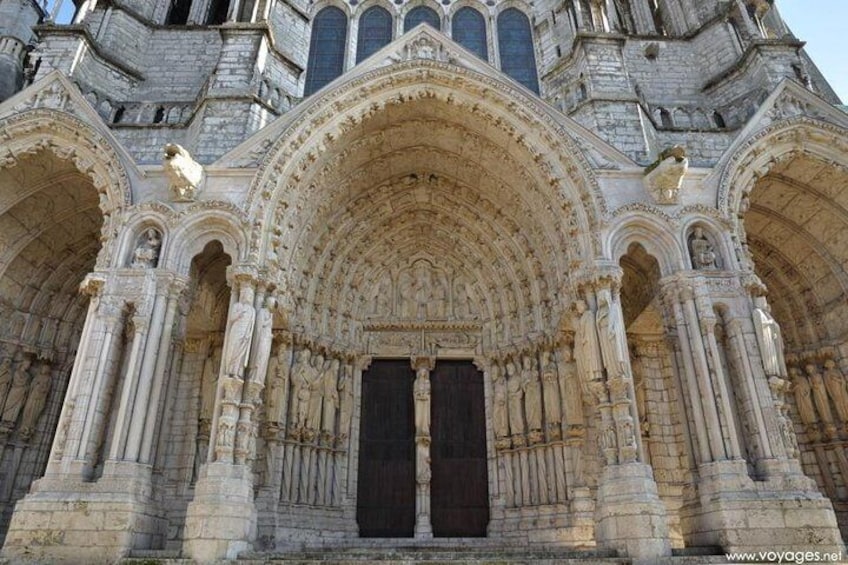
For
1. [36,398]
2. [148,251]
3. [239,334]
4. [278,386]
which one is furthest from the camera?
[36,398]

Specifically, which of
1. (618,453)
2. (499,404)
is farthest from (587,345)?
(499,404)

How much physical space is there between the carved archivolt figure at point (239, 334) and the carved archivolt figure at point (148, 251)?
1.38 m

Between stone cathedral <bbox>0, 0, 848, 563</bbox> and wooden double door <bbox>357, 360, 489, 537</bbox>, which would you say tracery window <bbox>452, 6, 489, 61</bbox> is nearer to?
stone cathedral <bbox>0, 0, 848, 563</bbox>

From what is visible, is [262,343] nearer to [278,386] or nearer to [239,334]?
[239,334]

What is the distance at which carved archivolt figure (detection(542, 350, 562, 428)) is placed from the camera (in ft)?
28.4

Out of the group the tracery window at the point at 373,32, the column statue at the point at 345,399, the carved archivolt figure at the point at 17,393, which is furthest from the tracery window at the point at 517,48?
the carved archivolt figure at the point at 17,393

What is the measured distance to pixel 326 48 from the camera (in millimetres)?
13609

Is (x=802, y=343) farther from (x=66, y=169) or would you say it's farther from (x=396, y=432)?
(x=66, y=169)

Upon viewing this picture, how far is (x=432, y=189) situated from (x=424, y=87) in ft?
7.21

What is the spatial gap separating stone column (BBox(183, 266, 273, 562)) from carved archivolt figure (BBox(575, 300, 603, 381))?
4324 millimetres

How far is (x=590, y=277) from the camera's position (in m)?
7.78

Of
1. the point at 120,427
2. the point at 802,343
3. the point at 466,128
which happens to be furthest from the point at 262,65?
the point at 802,343

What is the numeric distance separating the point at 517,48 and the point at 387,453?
10.2 metres

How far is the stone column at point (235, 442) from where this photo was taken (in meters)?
6.12
